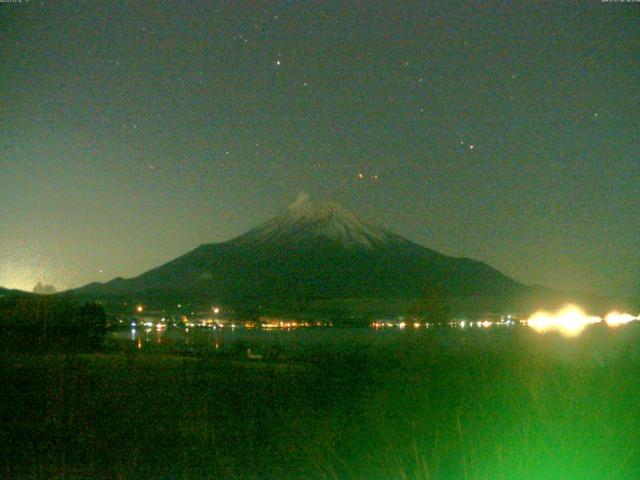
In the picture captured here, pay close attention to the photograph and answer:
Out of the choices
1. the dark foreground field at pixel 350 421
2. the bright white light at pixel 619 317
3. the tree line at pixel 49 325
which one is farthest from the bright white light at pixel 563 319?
the dark foreground field at pixel 350 421

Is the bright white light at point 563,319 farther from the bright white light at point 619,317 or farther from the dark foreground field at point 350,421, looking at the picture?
the dark foreground field at point 350,421

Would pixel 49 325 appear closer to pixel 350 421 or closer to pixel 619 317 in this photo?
pixel 350 421

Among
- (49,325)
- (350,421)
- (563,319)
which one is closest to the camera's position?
(350,421)

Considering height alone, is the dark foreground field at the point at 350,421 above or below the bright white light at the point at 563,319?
below

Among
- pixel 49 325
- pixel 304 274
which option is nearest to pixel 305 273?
pixel 304 274

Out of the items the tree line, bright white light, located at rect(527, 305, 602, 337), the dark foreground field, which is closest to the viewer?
the dark foreground field

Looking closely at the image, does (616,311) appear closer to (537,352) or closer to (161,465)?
(537,352)

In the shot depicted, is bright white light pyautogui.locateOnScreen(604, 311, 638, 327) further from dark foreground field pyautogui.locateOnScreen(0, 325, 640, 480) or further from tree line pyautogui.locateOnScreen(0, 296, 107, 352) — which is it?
dark foreground field pyautogui.locateOnScreen(0, 325, 640, 480)

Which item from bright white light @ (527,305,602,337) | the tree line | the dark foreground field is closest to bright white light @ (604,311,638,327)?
bright white light @ (527,305,602,337)
